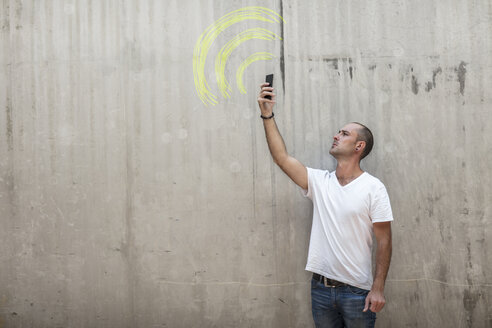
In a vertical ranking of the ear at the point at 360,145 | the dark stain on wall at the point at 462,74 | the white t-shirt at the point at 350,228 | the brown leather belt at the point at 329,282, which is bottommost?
the brown leather belt at the point at 329,282

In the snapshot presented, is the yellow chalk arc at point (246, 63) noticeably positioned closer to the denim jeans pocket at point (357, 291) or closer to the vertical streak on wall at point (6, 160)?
the denim jeans pocket at point (357, 291)

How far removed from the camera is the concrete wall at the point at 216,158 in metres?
2.77

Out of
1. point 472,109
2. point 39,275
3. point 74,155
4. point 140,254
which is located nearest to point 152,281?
point 140,254

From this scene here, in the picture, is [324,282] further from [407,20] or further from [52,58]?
[52,58]

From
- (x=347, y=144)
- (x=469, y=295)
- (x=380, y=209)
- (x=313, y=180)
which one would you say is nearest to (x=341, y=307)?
(x=380, y=209)

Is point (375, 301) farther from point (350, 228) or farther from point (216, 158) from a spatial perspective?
point (216, 158)

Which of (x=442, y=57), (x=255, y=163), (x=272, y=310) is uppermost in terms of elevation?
(x=442, y=57)

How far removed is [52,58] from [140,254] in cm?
159

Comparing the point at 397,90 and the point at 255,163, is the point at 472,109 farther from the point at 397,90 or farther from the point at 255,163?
the point at 255,163

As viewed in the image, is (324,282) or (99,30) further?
(99,30)

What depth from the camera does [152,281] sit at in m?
2.86

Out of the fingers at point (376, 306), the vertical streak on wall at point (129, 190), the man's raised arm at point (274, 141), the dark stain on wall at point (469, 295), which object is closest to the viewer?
the fingers at point (376, 306)

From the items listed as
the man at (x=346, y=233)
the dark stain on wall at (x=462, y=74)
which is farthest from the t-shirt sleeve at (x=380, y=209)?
the dark stain on wall at (x=462, y=74)

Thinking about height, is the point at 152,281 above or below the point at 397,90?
below
